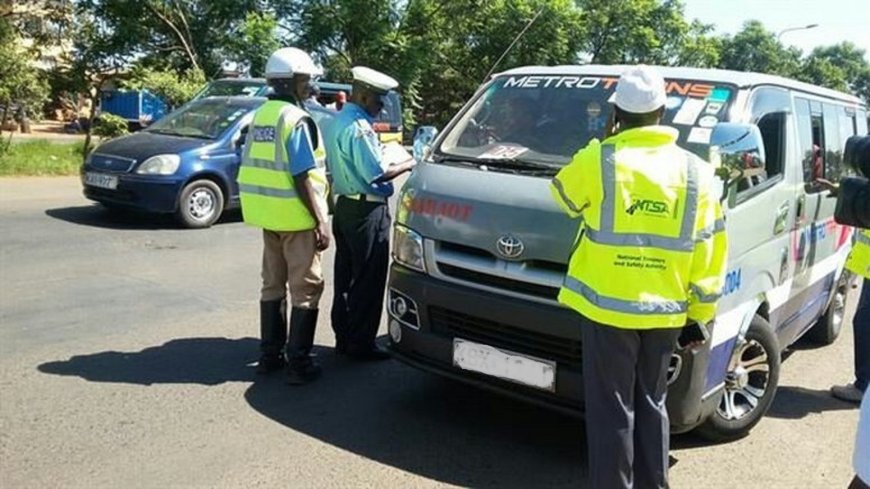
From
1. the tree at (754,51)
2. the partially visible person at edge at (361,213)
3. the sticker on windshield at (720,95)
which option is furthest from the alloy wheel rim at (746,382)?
the tree at (754,51)

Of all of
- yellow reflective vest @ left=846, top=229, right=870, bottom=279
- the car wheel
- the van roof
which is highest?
the van roof

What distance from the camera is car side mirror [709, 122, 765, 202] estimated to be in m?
3.62

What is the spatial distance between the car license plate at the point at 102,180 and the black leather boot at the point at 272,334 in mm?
5431

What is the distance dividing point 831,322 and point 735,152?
3444mm

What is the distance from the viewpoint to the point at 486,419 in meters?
4.49

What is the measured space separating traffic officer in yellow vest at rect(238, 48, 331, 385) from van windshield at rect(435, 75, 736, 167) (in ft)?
2.55

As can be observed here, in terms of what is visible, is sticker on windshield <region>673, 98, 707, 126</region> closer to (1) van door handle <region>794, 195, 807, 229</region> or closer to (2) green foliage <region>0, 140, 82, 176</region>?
(1) van door handle <region>794, 195, 807, 229</region>

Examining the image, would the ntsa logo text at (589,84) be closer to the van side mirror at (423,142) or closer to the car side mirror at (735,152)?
the van side mirror at (423,142)

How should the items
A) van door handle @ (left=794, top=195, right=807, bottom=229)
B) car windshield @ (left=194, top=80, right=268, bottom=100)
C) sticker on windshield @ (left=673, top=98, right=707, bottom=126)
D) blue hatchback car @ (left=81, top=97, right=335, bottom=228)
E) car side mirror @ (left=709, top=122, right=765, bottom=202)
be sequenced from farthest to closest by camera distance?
car windshield @ (left=194, top=80, right=268, bottom=100)
blue hatchback car @ (left=81, top=97, right=335, bottom=228)
van door handle @ (left=794, top=195, right=807, bottom=229)
sticker on windshield @ (left=673, top=98, right=707, bottom=126)
car side mirror @ (left=709, top=122, right=765, bottom=202)

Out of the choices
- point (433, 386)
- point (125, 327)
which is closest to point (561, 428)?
point (433, 386)

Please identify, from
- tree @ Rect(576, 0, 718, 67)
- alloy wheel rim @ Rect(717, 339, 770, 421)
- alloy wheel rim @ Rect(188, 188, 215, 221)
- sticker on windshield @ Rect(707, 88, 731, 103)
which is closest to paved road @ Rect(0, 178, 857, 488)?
alloy wheel rim @ Rect(717, 339, 770, 421)

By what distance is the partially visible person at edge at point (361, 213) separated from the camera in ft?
16.1

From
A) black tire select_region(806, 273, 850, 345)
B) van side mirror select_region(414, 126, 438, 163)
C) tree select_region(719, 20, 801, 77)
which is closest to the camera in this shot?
van side mirror select_region(414, 126, 438, 163)

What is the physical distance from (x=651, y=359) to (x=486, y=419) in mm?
1538
